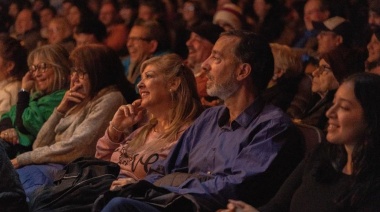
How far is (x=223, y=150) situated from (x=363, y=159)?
2.87 ft

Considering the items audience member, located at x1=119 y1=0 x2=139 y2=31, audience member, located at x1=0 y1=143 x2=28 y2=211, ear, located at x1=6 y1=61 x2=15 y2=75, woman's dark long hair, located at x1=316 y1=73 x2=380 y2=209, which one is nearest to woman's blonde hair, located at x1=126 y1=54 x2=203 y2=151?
audience member, located at x1=0 y1=143 x2=28 y2=211

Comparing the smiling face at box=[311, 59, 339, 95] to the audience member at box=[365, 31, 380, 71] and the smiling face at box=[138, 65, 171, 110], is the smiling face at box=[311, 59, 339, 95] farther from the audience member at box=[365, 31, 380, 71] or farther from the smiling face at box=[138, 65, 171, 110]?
the smiling face at box=[138, 65, 171, 110]

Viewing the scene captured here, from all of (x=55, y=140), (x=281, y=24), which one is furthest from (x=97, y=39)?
(x=55, y=140)

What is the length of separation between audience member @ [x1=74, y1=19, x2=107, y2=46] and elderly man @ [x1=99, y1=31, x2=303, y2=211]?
3.21 metres

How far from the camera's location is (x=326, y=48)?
612 centimetres

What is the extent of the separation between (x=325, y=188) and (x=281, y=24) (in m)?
4.27

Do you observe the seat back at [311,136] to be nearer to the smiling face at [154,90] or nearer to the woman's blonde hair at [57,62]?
the smiling face at [154,90]

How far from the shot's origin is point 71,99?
5609 mm

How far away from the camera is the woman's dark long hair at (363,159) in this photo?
3537mm

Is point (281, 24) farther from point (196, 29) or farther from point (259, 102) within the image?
point (259, 102)

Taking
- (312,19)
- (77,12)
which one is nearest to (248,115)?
(312,19)

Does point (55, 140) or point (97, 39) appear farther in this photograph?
point (97, 39)

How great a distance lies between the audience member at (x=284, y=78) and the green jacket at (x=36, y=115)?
1.36 meters

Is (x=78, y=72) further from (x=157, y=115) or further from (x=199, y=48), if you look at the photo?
(x=199, y=48)
